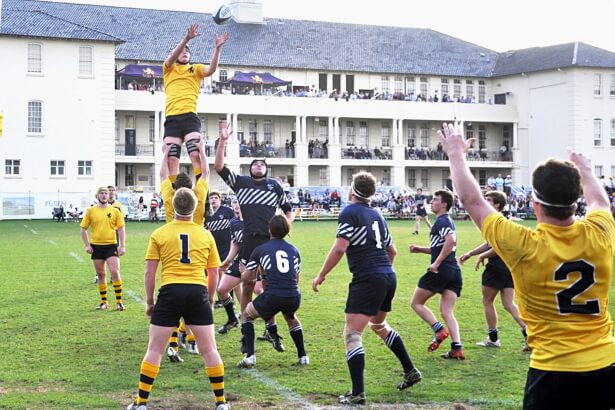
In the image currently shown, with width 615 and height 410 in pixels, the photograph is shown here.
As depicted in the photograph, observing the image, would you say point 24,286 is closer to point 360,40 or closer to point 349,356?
point 349,356

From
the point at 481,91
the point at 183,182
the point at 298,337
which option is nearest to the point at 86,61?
the point at 481,91

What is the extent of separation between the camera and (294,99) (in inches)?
2940

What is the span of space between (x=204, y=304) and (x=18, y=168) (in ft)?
188

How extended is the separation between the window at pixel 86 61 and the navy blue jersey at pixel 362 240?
58.1 meters

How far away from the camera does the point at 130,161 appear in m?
70.0

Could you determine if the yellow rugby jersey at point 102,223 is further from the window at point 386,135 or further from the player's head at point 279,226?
the window at point 386,135

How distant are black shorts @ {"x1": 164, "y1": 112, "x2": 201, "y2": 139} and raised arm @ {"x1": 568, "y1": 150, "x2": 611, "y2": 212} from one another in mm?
7887

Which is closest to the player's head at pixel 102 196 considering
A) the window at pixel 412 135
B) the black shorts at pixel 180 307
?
the black shorts at pixel 180 307

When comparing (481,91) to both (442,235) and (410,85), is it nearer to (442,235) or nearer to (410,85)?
(410,85)

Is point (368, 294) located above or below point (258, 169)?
below

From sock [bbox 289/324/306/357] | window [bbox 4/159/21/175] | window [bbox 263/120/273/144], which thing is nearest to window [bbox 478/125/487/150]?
window [bbox 263/120/273/144]

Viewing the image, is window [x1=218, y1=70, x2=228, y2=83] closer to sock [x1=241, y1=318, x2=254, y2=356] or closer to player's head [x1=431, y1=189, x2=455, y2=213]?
player's head [x1=431, y1=189, x2=455, y2=213]

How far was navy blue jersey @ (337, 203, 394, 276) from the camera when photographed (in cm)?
923

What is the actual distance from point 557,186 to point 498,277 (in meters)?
7.03
